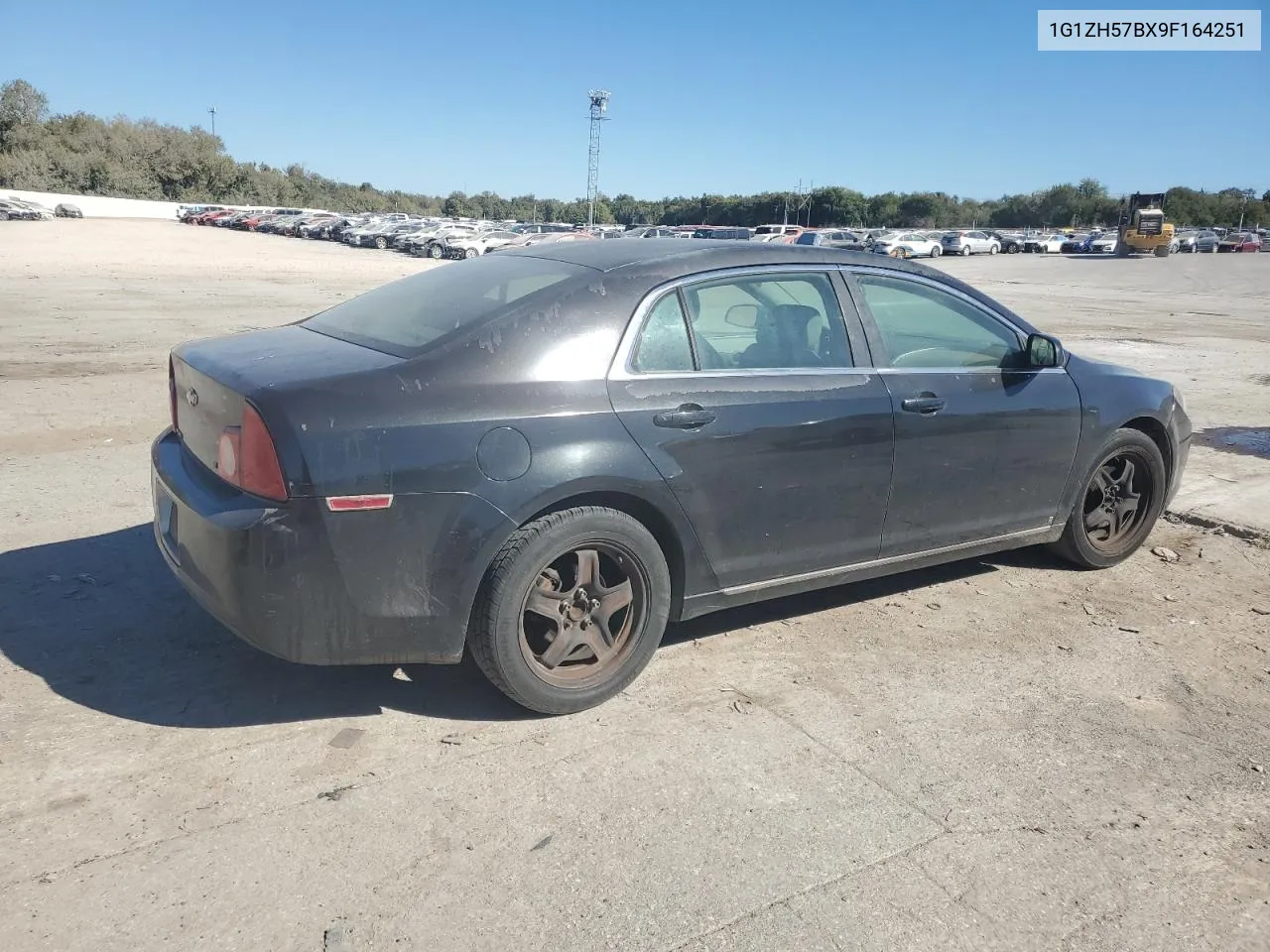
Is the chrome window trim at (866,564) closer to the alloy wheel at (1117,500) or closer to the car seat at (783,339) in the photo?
the alloy wheel at (1117,500)

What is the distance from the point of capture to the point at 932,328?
464 cm

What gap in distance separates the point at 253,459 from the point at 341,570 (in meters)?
0.45

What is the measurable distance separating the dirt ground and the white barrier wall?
83.2 m

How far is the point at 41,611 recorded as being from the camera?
171 inches

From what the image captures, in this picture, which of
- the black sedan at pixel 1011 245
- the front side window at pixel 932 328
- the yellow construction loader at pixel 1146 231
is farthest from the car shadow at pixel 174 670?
the black sedan at pixel 1011 245

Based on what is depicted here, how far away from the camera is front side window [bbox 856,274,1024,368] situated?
14.5 ft

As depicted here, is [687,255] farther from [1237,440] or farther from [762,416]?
[1237,440]

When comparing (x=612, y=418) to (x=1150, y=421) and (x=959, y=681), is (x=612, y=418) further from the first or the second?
(x=1150, y=421)

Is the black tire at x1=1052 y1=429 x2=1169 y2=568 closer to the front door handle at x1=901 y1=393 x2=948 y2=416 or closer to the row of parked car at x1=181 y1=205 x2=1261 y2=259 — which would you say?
the front door handle at x1=901 y1=393 x2=948 y2=416

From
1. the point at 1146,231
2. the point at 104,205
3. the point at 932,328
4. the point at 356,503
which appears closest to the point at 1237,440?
the point at 932,328

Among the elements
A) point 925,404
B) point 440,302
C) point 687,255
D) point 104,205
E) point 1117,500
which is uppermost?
point 104,205

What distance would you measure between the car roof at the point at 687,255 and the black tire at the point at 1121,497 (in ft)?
4.95

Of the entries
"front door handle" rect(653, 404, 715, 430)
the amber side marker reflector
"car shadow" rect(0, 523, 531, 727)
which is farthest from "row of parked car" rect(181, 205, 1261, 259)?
the amber side marker reflector

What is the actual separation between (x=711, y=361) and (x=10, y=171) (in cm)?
10110
